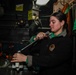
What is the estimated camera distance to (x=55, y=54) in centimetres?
194

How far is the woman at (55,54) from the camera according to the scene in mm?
1930

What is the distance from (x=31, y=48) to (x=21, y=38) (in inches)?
44.0

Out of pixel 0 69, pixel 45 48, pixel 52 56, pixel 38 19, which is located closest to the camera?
pixel 52 56

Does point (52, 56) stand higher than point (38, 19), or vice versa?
point (38, 19)

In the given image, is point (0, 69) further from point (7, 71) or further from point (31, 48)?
point (31, 48)

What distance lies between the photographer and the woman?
6.33 ft

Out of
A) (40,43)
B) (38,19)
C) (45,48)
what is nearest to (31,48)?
(40,43)

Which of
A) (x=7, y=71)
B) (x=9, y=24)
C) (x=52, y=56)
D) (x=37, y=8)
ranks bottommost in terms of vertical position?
(x=7, y=71)

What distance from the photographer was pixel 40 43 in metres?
2.25

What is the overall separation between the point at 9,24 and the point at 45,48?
153cm

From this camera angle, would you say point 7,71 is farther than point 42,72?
Yes

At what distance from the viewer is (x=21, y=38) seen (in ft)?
11.2

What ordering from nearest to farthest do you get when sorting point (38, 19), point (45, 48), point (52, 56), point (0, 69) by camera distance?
point (52, 56) < point (45, 48) < point (0, 69) < point (38, 19)

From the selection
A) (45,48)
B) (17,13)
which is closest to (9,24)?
(17,13)
